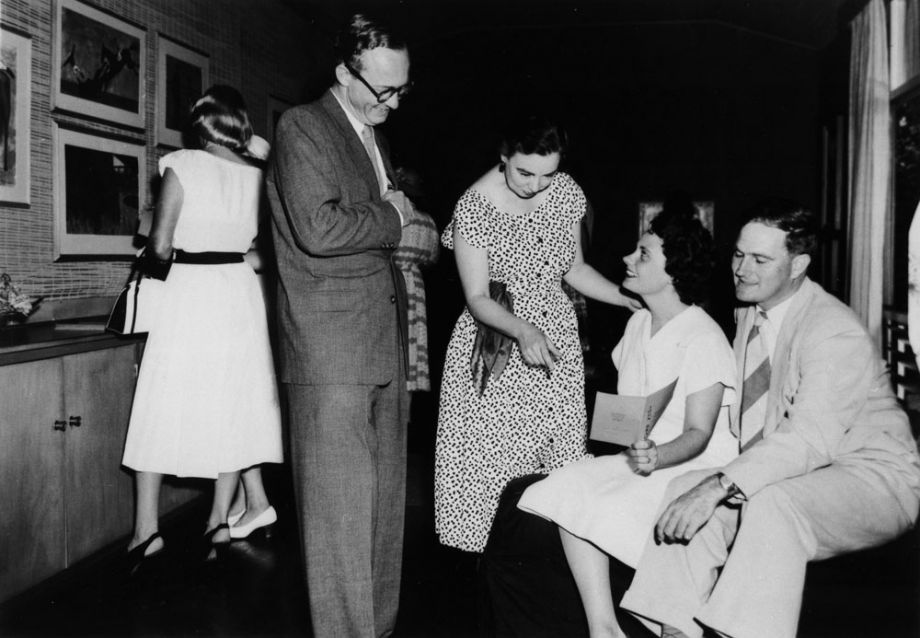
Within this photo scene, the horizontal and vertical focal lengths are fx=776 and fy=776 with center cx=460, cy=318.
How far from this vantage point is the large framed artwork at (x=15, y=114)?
9.70 feet

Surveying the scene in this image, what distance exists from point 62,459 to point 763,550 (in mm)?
2283

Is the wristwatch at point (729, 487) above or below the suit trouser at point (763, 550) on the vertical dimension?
above

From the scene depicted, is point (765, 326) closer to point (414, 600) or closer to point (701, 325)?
point (701, 325)

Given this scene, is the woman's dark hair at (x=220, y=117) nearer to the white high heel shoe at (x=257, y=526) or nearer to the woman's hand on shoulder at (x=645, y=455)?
the white high heel shoe at (x=257, y=526)

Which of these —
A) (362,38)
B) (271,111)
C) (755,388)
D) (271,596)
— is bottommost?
(271,596)

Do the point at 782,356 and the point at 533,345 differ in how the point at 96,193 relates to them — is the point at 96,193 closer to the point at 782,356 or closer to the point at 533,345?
the point at 533,345

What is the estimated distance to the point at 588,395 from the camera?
4.42 metres

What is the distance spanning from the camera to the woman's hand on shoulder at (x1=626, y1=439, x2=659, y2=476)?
1.97m

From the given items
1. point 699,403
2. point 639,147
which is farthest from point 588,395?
point 639,147

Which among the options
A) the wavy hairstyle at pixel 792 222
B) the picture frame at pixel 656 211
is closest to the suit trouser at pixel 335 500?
the wavy hairstyle at pixel 792 222

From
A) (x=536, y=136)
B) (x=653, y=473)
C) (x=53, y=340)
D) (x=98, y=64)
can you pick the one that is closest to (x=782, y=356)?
(x=653, y=473)

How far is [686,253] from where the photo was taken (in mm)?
2270

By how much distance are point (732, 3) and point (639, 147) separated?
5.29 ft

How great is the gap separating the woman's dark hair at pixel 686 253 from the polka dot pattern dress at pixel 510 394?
0.39 meters
